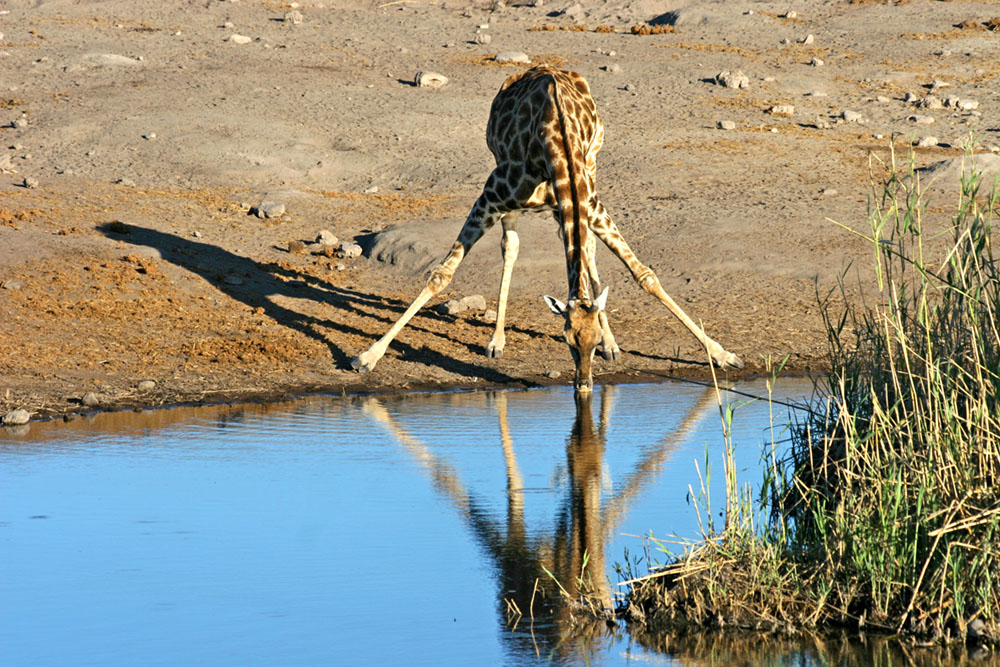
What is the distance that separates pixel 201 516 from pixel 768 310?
7.29m

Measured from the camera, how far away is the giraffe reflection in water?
16.1 ft

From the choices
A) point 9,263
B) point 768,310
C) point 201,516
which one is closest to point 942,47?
point 768,310

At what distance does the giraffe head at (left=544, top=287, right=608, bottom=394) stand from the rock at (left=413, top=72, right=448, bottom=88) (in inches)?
544

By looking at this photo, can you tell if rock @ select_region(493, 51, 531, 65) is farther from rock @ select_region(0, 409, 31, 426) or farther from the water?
rock @ select_region(0, 409, 31, 426)

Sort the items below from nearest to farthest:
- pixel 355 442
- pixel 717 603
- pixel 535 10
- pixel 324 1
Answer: pixel 717 603, pixel 355 442, pixel 535 10, pixel 324 1

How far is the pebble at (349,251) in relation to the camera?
1441 centimetres

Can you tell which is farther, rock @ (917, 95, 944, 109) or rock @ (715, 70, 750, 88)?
rock @ (715, 70, 750, 88)

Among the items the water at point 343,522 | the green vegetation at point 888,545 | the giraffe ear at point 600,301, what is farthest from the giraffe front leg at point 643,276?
the green vegetation at point 888,545

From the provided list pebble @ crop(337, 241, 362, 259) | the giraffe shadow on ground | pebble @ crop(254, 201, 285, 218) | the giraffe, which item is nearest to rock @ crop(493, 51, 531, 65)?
pebble @ crop(254, 201, 285, 218)

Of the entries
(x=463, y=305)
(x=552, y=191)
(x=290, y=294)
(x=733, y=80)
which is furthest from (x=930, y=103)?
(x=552, y=191)

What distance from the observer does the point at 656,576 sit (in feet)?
16.2

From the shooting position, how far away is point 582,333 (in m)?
8.98

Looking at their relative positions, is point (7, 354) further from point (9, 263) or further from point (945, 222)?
point (945, 222)

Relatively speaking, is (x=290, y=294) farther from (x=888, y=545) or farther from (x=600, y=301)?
(x=888, y=545)
